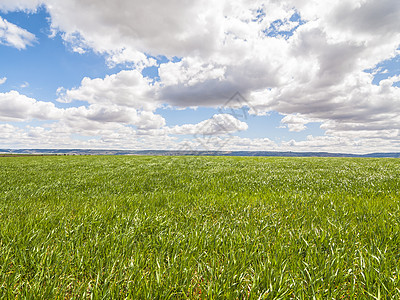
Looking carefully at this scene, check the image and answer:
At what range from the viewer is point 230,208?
15.9 ft

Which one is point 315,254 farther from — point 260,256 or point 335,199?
point 335,199

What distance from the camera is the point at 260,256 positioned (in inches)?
99.9

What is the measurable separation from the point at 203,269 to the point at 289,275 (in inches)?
40.6

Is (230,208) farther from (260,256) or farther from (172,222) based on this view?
(260,256)

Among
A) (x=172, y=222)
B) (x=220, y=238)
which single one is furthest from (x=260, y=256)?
(x=172, y=222)

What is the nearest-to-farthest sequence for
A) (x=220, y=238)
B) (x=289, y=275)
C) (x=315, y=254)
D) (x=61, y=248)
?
(x=289, y=275) → (x=315, y=254) → (x=61, y=248) → (x=220, y=238)

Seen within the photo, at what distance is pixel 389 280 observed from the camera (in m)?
2.03

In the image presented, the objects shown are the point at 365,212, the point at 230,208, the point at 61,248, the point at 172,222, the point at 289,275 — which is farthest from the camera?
the point at 230,208

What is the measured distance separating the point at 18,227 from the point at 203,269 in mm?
3565

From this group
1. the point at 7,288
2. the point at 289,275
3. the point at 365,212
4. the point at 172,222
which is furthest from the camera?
the point at 365,212

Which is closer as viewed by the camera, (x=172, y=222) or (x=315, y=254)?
(x=315, y=254)

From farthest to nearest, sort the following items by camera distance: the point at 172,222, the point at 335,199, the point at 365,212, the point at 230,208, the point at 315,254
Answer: the point at 335,199 < the point at 230,208 < the point at 365,212 < the point at 172,222 < the point at 315,254

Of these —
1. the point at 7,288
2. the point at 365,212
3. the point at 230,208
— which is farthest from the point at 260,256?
the point at 365,212

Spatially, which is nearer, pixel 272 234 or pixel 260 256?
pixel 260 256
